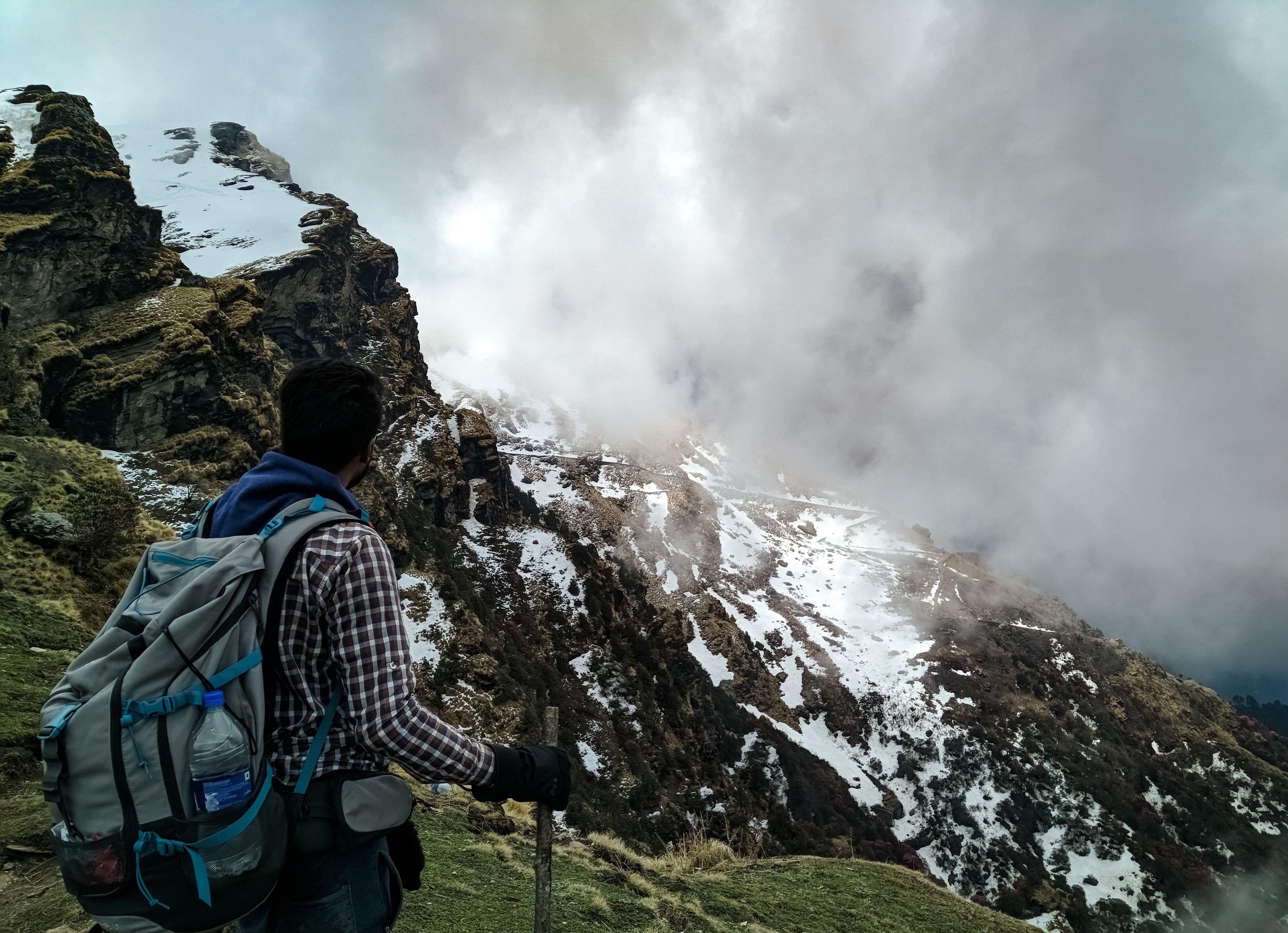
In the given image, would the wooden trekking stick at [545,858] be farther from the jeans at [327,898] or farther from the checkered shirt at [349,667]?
the checkered shirt at [349,667]

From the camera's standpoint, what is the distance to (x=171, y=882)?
5.33 feet

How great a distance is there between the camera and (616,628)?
7594 cm

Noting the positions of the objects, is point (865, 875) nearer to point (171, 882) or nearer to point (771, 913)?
point (771, 913)

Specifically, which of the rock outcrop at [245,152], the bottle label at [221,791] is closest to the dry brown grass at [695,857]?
the bottle label at [221,791]

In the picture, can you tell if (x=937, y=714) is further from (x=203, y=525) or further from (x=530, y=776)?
(x=203, y=525)

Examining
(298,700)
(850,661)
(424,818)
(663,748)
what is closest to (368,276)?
(663,748)

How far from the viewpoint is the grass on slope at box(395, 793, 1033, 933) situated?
266 inches

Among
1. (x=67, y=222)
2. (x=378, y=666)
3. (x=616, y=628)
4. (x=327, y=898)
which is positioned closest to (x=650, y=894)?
(x=327, y=898)

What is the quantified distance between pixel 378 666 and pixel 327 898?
84cm

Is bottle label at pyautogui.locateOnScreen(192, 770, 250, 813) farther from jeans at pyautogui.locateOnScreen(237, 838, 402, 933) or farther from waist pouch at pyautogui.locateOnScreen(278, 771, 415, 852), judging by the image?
jeans at pyautogui.locateOnScreen(237, 838, 402, 933)

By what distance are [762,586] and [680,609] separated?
81.7 metres

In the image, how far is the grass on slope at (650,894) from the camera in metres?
6.76

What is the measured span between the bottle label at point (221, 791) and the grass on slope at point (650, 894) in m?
5.53

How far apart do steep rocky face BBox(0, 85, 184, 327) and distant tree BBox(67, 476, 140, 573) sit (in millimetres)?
20037
